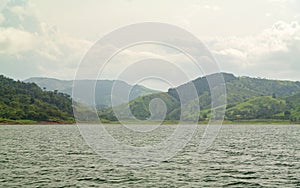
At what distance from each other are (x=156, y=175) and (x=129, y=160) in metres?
15.8

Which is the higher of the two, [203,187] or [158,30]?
[158,30]

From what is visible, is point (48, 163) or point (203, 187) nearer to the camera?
point (203, 187)

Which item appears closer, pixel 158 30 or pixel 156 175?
pixel 156 175

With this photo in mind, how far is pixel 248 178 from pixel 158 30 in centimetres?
2464

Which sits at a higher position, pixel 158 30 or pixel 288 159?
pixel 158 30

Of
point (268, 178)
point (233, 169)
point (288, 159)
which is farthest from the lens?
point (288, 159)

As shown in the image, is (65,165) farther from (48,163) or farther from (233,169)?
(233,169)

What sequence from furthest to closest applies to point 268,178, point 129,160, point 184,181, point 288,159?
point 288,159
point 129,160
point 268,178
point 184,181

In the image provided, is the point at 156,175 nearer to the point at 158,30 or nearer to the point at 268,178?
the point at 268,178

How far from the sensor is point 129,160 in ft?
216

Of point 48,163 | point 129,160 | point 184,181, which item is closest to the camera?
point 184,181

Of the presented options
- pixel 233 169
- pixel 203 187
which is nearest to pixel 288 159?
pixel 233 169

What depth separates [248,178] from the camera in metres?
49.3

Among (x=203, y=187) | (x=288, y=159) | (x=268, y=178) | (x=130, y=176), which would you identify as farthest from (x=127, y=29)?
(x=288, y=159)
